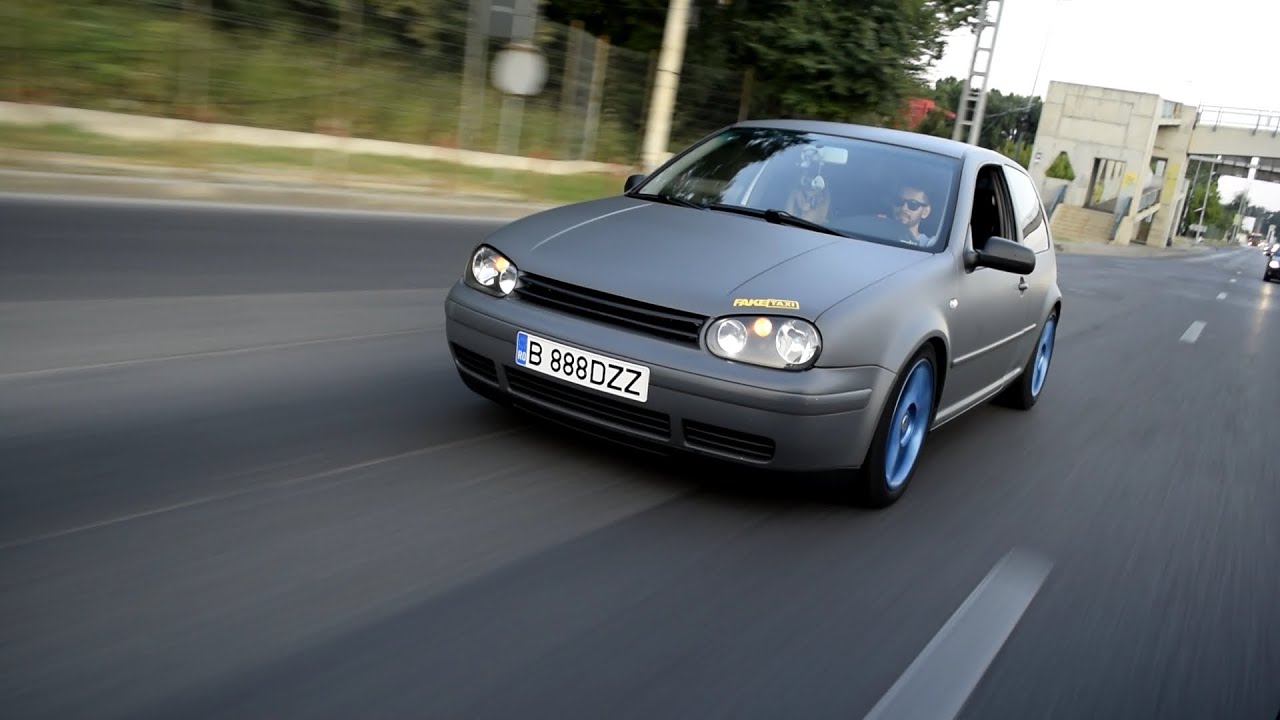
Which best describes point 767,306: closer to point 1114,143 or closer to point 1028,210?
point 1028,210

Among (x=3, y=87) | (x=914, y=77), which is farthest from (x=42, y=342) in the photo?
(x=914, y=77)

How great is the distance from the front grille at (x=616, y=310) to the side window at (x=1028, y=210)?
287cm

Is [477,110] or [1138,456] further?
[477,110]

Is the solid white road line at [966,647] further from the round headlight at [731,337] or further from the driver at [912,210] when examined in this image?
the driver at [912,210]

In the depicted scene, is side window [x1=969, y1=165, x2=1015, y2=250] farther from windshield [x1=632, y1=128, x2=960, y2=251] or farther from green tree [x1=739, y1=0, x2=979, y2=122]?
green tree [x1=739, y1=0, x2=979, y2=122]

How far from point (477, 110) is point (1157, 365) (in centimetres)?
1207

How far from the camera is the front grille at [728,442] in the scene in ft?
13.6

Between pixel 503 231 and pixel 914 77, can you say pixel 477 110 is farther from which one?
pixel 503 231

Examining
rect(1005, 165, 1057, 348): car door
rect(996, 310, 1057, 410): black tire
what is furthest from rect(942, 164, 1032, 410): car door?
rect(996, 310, 1057, 410): black tire

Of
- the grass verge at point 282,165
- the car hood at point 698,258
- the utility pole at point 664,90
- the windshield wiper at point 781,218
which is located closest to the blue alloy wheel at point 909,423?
the car hood at point 698,258

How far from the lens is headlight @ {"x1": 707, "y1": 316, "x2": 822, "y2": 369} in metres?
4.08

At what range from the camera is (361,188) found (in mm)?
14664

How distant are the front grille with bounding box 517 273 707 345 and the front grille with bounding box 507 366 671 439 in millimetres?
262

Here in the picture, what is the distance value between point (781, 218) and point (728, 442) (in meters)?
1.32
